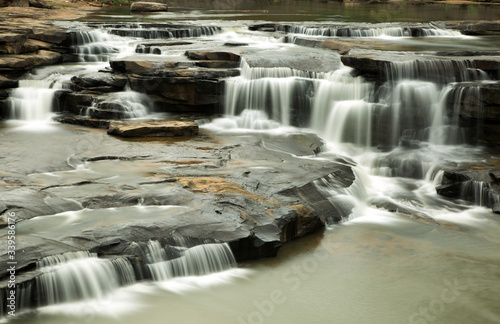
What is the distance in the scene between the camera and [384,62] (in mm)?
11781

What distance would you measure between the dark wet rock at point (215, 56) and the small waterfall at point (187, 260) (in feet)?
24.7

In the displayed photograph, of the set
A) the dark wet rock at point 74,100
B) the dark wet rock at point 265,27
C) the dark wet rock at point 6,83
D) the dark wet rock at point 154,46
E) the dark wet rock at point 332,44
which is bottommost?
the dark wet rock at point 74,100

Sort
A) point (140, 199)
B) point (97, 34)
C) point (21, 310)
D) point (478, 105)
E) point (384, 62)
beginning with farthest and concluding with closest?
1. point (97, 34)
2. point (384, 62)
3. point (478, 105)
4. point (140, 199)
5. point (21, 310)

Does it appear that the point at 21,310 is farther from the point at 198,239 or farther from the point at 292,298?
the point at 292,298

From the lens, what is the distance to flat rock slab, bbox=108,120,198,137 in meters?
10.5

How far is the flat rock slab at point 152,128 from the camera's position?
34.4ft

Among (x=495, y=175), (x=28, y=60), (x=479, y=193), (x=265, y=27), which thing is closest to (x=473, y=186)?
(x=479, y=193)

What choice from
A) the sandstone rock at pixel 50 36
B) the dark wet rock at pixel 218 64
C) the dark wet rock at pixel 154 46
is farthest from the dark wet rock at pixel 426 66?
the sandstone rock at pixel 50 36

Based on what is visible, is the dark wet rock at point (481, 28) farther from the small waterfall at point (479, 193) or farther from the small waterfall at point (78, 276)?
the small waterfall at point (78, 276)

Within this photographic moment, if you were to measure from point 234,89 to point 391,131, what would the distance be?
3396mm

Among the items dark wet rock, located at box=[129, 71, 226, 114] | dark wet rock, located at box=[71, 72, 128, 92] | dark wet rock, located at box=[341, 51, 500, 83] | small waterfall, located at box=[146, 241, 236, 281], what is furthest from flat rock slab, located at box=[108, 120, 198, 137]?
small waterfall, located at box=[146, 241, 236, 281]

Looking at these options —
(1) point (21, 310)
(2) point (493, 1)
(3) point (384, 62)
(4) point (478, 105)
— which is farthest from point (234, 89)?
(2) point (493, 1)

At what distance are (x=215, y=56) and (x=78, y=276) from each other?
8.65 meters

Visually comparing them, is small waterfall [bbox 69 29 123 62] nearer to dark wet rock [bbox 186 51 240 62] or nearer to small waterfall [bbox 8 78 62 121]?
small waterfall [bbox 8 78 62 121]
